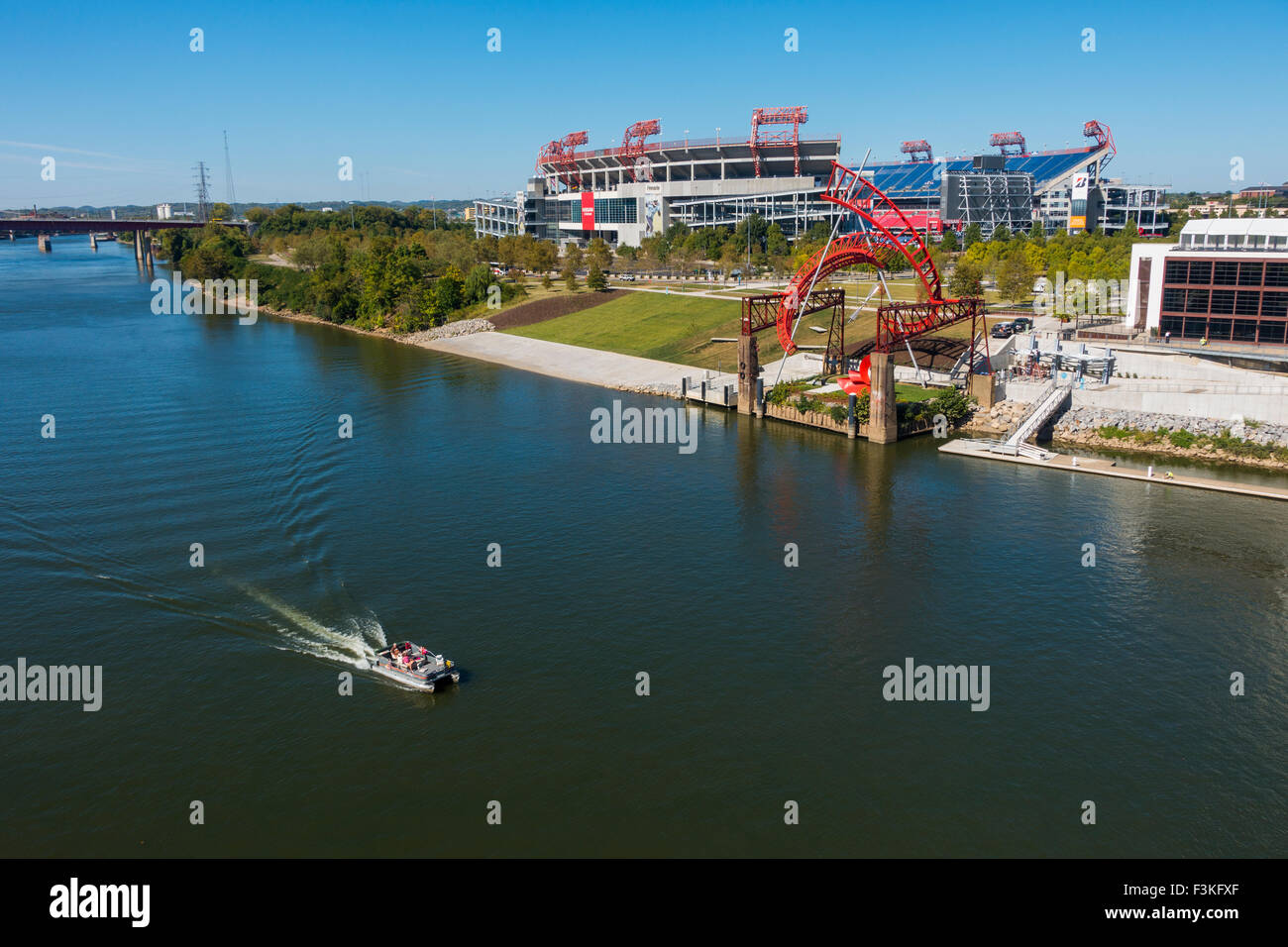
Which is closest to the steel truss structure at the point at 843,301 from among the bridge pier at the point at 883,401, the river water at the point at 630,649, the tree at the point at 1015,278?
the bridge pier at the point at 883,401

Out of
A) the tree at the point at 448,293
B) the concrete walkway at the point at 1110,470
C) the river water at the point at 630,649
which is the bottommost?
the river water at the point at 630,649

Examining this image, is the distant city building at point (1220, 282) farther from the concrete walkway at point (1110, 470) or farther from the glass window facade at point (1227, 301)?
the concrete walkway at point (1110, 470)

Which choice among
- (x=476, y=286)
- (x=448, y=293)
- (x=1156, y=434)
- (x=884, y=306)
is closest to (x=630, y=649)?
(x=884, y=306)

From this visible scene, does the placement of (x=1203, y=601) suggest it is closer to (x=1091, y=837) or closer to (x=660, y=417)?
(x=1091, y=837)

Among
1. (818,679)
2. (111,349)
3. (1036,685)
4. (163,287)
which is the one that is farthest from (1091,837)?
(163,287)

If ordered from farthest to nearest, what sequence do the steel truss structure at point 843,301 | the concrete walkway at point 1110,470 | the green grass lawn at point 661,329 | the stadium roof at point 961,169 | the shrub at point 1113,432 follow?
1. the stadium roof at point 961,169
2. the green grass lawn at point 661,329
3. the steel truss structure at point 843,301
4. the shrub at point 1113,432
5. the concrete walkway at point 1110,470
